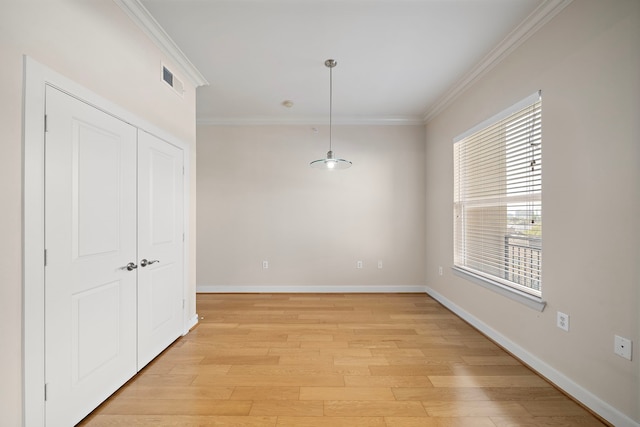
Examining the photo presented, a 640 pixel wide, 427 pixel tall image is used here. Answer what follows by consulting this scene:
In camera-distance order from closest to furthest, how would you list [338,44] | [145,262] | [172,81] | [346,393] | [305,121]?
[346,393] → [145,262] → [338,44] → [172,81] → [305,121]

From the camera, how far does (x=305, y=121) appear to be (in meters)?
4.69

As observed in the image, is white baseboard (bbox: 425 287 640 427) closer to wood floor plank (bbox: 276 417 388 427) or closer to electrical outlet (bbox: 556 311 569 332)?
electrical outlet (bbox: 556 311 569 332)

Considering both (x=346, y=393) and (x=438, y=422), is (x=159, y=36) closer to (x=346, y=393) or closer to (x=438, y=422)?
(x=346, y=393)

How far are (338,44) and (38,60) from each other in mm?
2181

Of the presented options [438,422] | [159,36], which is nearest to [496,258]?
[438,422]

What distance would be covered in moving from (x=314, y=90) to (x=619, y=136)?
2.91 metres

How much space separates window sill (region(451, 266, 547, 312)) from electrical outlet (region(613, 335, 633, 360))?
55 cm

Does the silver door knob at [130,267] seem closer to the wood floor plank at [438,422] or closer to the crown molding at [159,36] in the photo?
the crown molding at [159,36]

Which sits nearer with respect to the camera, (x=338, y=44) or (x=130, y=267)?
(x=130, y=267)

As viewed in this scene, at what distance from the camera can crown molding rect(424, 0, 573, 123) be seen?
2.16 meters

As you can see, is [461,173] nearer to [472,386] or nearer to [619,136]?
[619,136]

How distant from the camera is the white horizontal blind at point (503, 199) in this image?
7.97ft

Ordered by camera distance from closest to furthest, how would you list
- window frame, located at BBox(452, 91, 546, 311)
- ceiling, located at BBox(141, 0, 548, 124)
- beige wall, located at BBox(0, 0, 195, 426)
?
beige wall, located at BBox(0, 0, 195, 426) < ceiling, located at BBox(141, 0, 548, 124) < window frame, located at BBox(452, 91, 546, 311)

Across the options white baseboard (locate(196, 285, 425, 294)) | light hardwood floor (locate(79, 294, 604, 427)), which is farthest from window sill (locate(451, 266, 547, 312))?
white baseboard (locate(196, 285, 425, 294))
